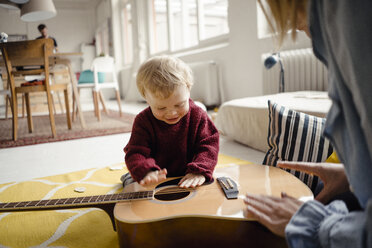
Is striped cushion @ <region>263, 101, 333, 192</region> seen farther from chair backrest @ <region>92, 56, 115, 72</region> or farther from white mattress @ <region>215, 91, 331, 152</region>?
chair backrest @ <region>92, 56, 115, 72</region>

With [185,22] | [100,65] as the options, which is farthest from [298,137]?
[185,22]

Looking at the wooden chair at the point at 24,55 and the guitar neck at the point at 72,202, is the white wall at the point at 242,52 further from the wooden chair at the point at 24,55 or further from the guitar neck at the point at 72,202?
the guitar neck at the point at 72,202

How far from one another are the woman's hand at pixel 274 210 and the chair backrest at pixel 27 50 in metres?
2.79

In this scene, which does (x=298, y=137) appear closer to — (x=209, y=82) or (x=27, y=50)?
(x=27, y=50)

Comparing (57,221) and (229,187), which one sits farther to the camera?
(57,221)

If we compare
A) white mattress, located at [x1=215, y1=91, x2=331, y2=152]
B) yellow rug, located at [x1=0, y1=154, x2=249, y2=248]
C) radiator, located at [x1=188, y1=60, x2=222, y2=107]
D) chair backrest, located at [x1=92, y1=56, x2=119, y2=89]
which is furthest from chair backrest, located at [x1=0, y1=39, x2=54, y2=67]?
radiator, located at [x1=188, y1=60, x2=222, y2=107]

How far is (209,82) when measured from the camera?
426 centimetres

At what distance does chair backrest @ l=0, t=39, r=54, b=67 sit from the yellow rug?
5.34 feet

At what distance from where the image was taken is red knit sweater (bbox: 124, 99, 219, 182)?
1.14 metres

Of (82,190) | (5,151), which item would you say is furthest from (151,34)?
(82,190)

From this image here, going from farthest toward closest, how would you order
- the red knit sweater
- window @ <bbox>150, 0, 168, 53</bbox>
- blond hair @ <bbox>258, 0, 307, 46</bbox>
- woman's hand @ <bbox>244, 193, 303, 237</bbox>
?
window @ <bbox>150, 0, 168, 53</bbox>, the red knit sweater, woman's hand @ <bbox>244, 193, 303, 237</bbox>, blond hair @ <bbox>258, 0, 307, 46</bbox>

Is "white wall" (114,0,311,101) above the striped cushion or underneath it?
above

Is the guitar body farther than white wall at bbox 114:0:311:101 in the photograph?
No

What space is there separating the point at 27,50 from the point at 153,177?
248 cm
